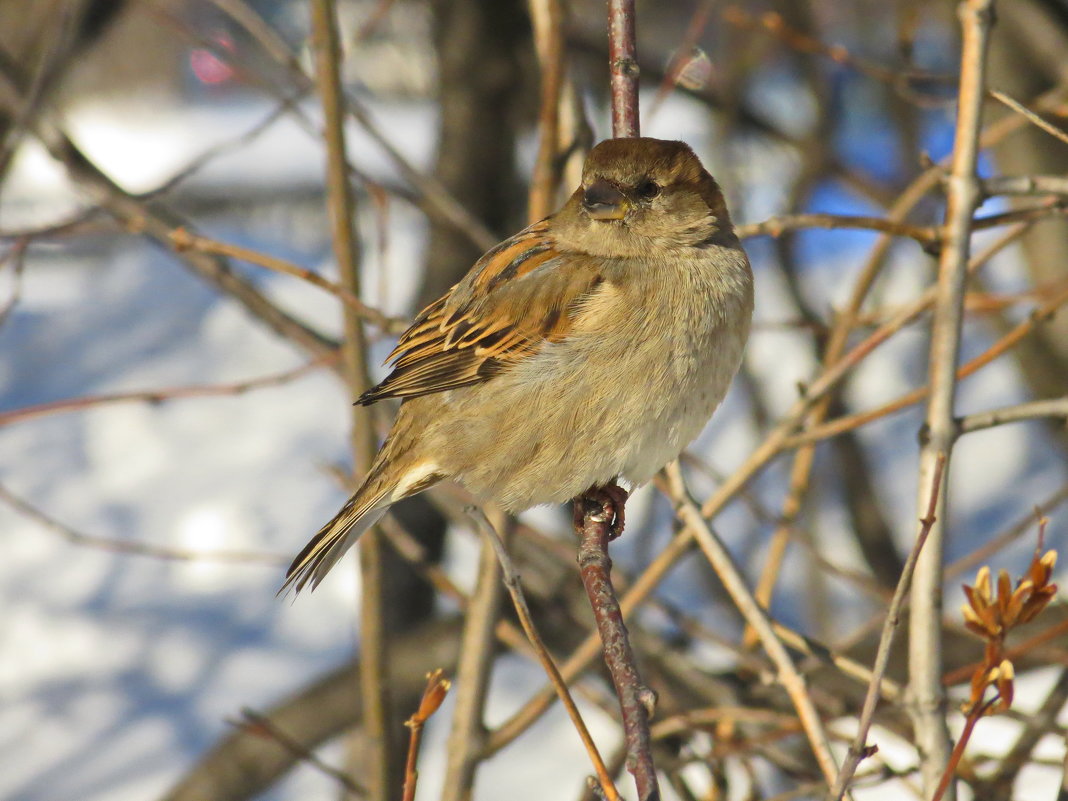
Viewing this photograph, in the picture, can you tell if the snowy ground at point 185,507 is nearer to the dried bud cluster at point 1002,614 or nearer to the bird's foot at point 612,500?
the bird's foot at point 612,500

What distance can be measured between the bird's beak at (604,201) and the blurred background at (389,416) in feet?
0.94

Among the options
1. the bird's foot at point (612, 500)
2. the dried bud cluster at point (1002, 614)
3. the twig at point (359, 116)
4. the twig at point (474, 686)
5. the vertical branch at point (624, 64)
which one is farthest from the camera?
the twig at point (359, 116)

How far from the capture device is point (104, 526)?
641 cm

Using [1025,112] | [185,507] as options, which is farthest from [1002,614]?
[185,507]

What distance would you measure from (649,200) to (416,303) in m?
2.15

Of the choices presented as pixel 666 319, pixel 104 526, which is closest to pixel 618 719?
pixel 666 319

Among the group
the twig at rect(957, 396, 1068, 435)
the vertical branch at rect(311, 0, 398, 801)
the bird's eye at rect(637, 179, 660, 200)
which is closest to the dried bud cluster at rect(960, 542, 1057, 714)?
the twig at rect(957, 396, 1068, 435)

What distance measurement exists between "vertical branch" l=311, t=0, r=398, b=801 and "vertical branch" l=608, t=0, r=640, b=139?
607 millimetres

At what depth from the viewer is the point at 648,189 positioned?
2256 mm

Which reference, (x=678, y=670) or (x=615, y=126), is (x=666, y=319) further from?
(x=678, y=670)

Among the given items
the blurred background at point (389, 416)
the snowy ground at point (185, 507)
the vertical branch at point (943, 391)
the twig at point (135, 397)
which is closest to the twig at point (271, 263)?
the blurred background at point (389, 416)

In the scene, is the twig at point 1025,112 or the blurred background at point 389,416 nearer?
the twig at point 1025,112

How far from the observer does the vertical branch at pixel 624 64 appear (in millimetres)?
1871

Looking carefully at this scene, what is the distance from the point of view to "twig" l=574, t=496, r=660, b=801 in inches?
47.0
